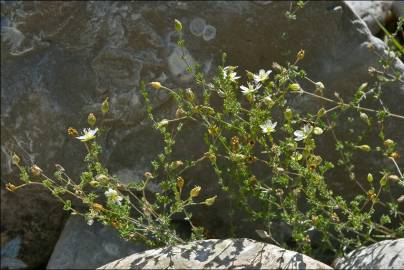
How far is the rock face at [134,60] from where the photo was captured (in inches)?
121

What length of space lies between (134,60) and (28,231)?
1.04 meters

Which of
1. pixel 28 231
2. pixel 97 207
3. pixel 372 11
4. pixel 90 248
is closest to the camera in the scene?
pixel 97 207

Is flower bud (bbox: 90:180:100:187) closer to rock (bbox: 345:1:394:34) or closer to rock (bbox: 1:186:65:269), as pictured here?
rock (bbox: 1:186:65:269)

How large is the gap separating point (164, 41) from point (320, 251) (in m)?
1.05

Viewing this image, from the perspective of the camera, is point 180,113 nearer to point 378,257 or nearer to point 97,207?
point 97,207

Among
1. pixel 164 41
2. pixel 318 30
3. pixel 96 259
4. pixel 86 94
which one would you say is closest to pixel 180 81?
pixel 164 41

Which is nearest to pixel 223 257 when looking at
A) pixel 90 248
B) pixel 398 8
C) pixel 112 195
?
pixel 112 195

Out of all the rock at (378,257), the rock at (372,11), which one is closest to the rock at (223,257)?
the rock at (378,257)

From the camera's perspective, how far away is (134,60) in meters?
3.14

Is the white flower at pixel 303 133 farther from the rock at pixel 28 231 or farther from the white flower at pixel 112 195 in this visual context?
the rock at pixel 28 231

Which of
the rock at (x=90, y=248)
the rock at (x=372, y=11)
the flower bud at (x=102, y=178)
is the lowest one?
the rock at (x=90, y=248)

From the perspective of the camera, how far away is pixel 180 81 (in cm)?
312

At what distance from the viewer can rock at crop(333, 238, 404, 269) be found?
2350 mm

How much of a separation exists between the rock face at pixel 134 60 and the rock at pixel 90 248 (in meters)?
0.27
